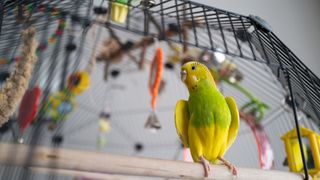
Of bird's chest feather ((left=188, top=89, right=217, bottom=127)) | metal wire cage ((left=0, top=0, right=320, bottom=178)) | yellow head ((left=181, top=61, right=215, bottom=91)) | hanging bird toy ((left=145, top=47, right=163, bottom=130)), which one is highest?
metal wire cage ((left=0, top=0, right=320, bottom=178))

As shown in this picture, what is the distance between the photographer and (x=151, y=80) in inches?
35.2

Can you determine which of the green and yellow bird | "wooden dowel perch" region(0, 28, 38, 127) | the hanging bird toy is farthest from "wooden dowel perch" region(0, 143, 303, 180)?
the hanging bird toy

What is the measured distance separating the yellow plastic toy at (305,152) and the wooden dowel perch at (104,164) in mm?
194

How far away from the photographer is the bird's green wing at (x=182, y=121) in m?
0.51

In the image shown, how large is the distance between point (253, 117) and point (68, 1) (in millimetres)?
801

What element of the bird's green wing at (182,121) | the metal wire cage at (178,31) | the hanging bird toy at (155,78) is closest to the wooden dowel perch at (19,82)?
the metal wire cage at (178,31)

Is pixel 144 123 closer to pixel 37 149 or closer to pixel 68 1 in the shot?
pixel 68 1

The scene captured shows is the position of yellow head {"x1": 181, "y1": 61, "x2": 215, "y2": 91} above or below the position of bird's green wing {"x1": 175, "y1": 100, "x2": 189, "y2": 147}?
above

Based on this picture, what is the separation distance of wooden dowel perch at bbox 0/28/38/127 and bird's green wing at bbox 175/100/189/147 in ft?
0.81

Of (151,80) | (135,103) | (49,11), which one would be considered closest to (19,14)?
(49,11)

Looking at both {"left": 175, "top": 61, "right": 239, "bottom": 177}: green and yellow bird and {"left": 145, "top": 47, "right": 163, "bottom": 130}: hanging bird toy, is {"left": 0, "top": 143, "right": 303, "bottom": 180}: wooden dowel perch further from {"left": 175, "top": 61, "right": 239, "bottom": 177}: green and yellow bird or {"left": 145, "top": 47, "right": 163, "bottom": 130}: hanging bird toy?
{"left": 145, "top": 47, "right": 163, "bottom": 130}: hanging bird toy

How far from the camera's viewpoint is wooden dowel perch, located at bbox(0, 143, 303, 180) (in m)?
0.29

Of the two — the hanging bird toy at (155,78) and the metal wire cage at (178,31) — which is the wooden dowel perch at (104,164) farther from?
the hanging bird toy at (155,78)

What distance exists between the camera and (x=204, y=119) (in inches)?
19.1
